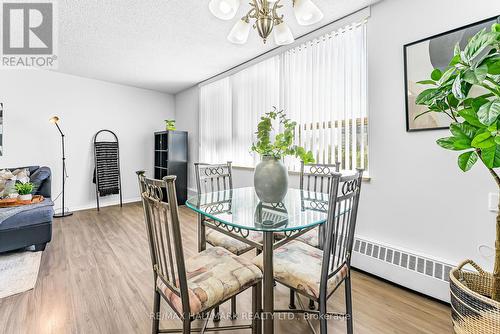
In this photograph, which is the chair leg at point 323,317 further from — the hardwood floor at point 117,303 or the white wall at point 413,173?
the white wall at point 413,173

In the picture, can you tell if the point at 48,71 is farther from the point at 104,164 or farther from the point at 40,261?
the point at 40,261

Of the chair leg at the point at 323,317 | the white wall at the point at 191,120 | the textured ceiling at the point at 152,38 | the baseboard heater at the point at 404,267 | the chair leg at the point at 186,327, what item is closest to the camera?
the chair leg at the point at 186,327

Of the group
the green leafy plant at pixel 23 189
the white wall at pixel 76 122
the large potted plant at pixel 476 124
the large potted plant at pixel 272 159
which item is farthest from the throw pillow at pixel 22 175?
the large potted plant at pixel 476 124

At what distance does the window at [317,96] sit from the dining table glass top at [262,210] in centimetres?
84

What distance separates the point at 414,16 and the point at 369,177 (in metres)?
1.44

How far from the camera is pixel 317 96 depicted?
282 centimetres

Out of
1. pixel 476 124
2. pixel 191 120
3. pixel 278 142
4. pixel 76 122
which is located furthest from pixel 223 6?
pixel 76 122

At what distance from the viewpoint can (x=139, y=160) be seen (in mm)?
5555

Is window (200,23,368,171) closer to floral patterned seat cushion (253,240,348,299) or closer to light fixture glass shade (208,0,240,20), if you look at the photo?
floral patterned seat cushion (253,240,348,299)

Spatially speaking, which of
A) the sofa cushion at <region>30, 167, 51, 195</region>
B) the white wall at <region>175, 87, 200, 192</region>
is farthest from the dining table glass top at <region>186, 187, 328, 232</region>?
the white wall at <region>175, 87, 200, 192</region>

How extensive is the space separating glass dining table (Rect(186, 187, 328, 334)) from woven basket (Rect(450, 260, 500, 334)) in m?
0.65

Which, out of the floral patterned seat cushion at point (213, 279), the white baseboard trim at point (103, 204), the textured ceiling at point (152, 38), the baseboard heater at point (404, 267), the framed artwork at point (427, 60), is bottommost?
the baseboard heater at point (404, 267)

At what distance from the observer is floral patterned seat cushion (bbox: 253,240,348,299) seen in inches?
50.3

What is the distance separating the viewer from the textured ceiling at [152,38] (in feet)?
7.81
